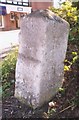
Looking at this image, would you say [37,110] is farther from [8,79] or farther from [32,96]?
[8,79]

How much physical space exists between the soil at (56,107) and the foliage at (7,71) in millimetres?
77

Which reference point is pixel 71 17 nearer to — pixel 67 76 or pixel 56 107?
pixel 67 76

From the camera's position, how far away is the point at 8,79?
12.2 feet

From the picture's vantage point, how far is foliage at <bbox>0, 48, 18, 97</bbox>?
3556 millimetres

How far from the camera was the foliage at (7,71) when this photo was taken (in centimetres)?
356

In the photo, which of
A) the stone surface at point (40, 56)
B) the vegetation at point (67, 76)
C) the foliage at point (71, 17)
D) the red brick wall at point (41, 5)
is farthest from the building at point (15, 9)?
the stone surface at point (40, 56)

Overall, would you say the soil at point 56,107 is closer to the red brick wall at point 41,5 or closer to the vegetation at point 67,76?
the vegetation at point 67,76

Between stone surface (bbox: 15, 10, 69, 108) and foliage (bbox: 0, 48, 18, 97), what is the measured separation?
1.00ft

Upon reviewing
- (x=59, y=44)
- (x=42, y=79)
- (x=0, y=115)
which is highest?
(x=59, y=44)

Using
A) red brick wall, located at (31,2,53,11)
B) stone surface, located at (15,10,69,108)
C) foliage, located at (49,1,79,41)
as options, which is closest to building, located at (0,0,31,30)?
red brick wall, located at (31,2,53,11)

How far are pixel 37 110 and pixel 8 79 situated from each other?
738 mm

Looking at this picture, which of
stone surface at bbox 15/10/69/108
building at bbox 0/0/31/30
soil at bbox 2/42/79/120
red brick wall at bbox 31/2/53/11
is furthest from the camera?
building at bbox 0/0/31/30

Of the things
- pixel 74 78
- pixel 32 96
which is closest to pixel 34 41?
pixel 32 96

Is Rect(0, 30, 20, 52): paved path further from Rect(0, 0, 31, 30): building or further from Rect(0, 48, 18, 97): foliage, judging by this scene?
Rect(0, 48, 18, 97): foliage
